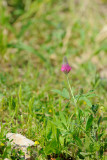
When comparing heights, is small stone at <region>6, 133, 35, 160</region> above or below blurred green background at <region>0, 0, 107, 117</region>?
below

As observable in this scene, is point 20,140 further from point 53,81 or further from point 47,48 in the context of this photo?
point 47,48

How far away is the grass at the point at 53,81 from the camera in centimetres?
177

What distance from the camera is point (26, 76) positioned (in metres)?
2.92

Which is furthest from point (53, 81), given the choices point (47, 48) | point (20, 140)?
point (20, 140)

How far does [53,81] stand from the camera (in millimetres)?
2982

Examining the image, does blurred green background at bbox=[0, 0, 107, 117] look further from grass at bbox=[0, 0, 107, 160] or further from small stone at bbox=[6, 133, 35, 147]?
small stone at bbox=[6, 133, 35, 147]

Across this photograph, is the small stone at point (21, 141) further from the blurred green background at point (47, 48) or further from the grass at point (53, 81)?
the blurred green background at point (47, 48)

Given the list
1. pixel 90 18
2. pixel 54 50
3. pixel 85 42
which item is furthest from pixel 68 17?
pixel 54 50

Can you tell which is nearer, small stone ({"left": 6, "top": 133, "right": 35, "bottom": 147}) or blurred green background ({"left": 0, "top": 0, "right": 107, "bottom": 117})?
small stone ({"left": 6, "top": 133, "right": 35, "bottom": 147})

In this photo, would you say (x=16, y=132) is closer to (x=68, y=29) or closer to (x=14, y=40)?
(x=14, y=40)

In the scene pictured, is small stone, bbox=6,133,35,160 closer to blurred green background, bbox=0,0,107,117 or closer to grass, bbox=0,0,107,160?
grass, bbox=0,0,107,160

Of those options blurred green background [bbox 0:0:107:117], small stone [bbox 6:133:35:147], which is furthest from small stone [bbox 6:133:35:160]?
blurred green background [bbox 0:0:107:117]

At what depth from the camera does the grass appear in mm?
Answer: 1774

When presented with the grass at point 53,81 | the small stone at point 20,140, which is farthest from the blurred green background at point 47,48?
the small stone at point 20,140
